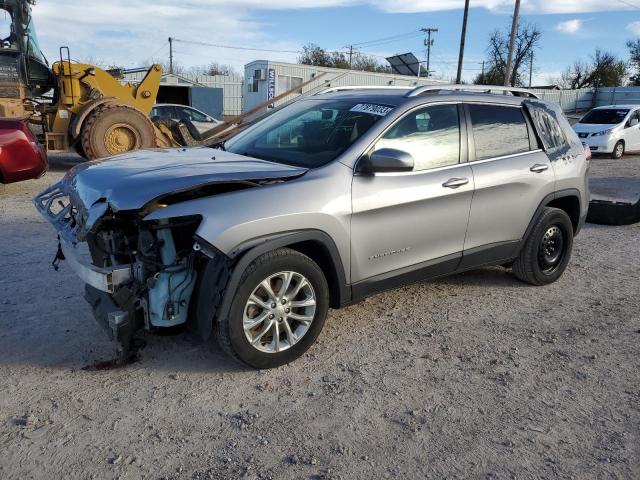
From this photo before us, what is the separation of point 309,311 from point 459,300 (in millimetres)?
1875

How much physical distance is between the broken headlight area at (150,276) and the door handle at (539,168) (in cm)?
313

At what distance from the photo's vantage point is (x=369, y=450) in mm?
2865

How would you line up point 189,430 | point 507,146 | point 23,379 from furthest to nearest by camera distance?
point 507,146, point 23,379, point 189,430

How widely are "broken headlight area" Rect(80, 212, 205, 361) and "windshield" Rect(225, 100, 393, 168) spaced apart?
3.35 ft

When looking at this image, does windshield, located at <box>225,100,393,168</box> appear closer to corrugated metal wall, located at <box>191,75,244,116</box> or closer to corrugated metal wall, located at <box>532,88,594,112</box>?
corrugated metal wall, located at <box>191,75,244,116</box>

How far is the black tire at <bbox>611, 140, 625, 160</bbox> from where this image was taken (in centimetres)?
1789

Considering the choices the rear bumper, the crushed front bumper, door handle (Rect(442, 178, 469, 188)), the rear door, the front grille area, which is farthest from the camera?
the rear bumper

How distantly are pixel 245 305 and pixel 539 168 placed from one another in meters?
3.11

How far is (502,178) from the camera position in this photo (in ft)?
15.4

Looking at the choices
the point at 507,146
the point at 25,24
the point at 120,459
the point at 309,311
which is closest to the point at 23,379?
the point at 120,459

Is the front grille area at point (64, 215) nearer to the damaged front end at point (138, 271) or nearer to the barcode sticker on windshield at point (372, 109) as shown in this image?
the damaged front end at point (138, 271)

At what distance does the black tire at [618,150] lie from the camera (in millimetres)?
17891

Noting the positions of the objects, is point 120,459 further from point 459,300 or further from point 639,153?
point 639,153

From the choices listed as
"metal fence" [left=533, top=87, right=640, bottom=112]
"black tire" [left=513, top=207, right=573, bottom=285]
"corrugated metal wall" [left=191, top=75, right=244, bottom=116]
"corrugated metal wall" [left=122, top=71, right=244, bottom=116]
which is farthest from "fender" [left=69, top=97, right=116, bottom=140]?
"metal fence" [left=533, top=87, right=640, bottom=112]
